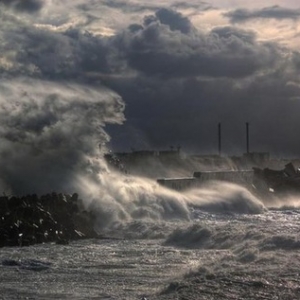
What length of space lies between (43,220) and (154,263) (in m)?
6.82

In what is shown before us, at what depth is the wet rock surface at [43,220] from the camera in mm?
22078

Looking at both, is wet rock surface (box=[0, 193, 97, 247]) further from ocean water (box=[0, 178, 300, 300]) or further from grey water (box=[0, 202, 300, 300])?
grey water (box=[0, 202, 300, 300])

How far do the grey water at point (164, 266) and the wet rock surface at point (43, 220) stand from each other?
894 millimetres

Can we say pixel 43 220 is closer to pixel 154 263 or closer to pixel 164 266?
pixel 154 263

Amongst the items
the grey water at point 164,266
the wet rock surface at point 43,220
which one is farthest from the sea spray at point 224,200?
the grey water at point 164,266

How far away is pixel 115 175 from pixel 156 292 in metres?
22.1

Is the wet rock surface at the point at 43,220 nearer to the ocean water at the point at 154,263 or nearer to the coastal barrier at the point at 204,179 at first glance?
the ocean water at the point at 154,263

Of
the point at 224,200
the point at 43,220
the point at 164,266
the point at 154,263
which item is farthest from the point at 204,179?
the point at 164,266

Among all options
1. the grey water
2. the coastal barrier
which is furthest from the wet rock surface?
the coastal barrier

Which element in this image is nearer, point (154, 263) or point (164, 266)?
point (164, 266)

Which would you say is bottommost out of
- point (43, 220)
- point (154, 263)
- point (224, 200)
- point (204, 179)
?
point (224, 200)

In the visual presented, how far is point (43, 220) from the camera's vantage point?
2377 cm

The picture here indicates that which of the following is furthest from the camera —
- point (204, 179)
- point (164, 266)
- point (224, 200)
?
point (204, 179)

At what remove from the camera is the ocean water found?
1412 centimetres
